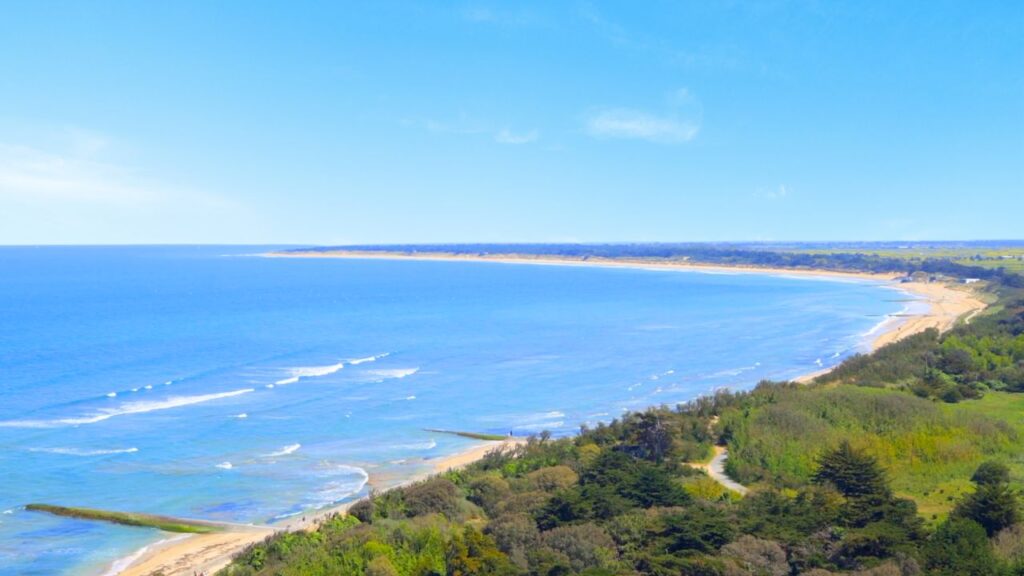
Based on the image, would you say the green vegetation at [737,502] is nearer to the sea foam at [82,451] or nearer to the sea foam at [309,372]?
the sea foam at [82,451]

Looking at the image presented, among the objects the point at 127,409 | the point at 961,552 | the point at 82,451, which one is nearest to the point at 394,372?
the point at 127,409

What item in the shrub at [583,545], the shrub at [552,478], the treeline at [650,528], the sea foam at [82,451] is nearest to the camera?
the treeline at [650,528]

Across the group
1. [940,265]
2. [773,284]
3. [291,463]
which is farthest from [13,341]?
[940,265]

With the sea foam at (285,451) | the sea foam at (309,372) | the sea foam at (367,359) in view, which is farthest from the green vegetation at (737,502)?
the sea foam at (367,359)

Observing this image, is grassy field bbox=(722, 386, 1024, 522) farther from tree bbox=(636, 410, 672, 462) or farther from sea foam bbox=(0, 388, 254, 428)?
sea foam bbox=(0, 388, 254, 428)

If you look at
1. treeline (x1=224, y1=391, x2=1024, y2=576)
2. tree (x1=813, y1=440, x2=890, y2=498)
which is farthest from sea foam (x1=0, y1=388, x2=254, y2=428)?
tree (x1=813, y1=440, x2=890, y2=498)

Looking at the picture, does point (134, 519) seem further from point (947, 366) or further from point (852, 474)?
point (947, 366)

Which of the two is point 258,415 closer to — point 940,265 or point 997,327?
point 997,327
